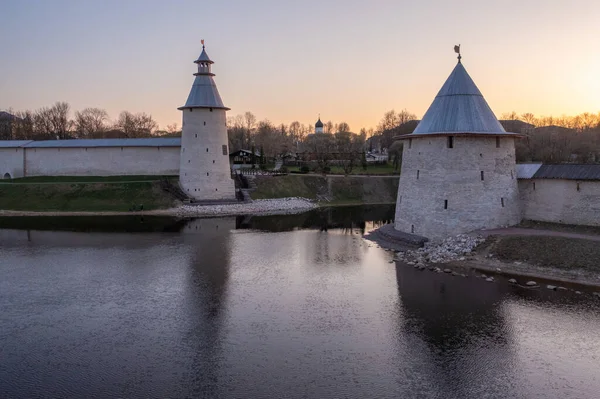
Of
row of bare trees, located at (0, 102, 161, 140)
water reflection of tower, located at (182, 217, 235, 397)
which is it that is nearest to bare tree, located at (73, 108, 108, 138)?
row of bare trees, located at (0, 102, 161, 140)

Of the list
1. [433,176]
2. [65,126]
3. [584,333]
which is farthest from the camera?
[65,126]

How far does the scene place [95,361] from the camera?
8812 millimetres

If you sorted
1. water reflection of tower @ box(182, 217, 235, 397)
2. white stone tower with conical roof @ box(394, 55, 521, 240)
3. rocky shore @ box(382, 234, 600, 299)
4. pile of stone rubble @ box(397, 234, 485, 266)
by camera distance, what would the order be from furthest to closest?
white stone tower with conical roof @ box(394, 55, 521, 240)
pile of stone rubble @ box(397, 234, 485, 266)
rocky shore @ box(382, 234, 600, 299)
water reflection of tower @ box(182, 217, 235, 397)

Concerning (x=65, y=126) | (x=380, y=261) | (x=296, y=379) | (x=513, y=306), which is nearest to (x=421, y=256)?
(x=380, y=261)

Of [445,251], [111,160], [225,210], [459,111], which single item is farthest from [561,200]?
[111,160]

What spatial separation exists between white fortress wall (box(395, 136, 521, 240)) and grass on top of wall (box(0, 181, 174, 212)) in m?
16.9

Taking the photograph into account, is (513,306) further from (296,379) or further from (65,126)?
(65,126)

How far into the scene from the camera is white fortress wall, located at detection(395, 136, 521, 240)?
17.6m

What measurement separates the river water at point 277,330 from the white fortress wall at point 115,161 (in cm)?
1612

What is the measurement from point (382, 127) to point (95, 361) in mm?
64138

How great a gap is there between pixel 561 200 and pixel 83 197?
26.2m

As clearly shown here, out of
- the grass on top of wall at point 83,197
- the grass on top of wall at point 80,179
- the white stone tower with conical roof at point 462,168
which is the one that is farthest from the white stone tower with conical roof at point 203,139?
the white stone tower with conical roof at point 462,168

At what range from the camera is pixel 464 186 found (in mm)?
17594

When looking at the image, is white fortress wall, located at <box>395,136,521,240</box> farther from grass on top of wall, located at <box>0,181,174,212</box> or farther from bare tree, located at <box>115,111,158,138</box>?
bare tree, located at <box>115,111,158,138</box>
